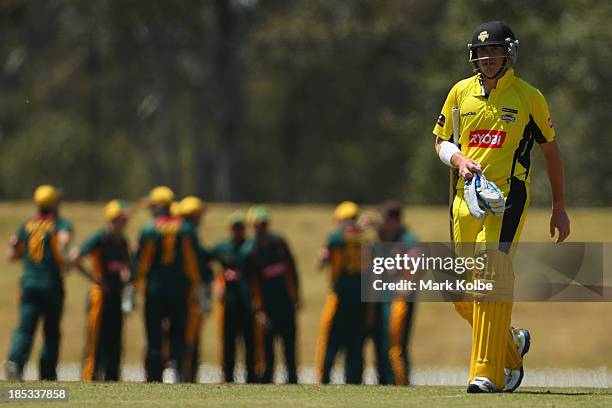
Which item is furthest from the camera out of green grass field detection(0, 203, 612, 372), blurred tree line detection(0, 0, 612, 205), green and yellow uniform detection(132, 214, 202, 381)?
blurred tree line detection(0, 0, 612, 205)

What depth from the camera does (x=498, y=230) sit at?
9.53 meters

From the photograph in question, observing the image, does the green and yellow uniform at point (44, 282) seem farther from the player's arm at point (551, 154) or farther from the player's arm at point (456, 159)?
the player's arm at point (551, 154)

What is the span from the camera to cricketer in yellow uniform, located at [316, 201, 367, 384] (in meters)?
17.9

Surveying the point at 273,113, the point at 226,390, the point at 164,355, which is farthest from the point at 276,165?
the point at 226,390

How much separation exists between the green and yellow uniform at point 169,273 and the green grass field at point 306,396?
591 centimetres

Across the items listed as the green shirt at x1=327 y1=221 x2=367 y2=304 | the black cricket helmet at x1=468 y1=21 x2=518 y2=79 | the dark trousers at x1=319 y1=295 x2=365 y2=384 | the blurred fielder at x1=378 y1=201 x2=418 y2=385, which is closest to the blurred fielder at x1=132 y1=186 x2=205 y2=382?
the green shirt at x1=327 y1=221 x2=367 y2=304

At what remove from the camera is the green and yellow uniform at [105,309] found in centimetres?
1711

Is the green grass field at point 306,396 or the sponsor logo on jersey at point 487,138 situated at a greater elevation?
the sponsor logo on jersey at point 487,138

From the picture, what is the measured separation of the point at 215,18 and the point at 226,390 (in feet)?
109

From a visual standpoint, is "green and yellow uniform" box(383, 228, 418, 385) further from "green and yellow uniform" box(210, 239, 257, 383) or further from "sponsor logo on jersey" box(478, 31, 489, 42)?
"sponsor logo on jersey" box(478, 31, 489, 42)

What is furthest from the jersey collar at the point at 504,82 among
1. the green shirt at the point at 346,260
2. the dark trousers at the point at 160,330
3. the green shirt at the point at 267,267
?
the green shirt at the point at 267,267

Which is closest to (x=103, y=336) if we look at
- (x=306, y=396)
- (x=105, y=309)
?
(x=105, y=309)

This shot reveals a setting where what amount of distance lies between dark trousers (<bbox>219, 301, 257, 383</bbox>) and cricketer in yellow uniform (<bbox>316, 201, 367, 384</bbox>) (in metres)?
0.79

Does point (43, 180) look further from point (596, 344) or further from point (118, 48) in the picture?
point (596, 344)
